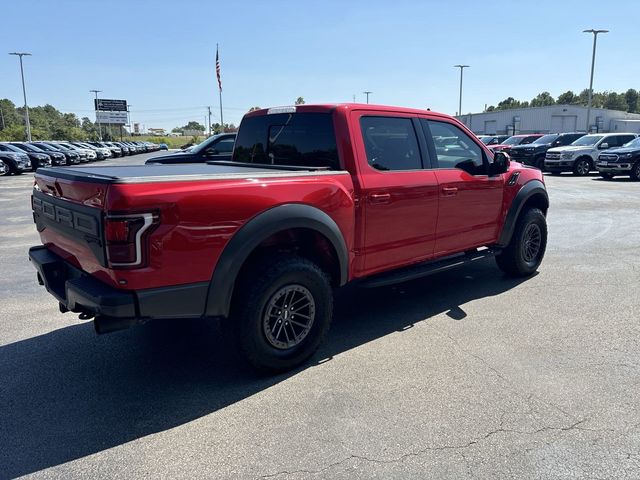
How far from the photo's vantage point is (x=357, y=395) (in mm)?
3322

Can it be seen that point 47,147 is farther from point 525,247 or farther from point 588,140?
point 525,247

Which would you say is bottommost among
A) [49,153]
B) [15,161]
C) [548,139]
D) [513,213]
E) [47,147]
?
[513,213]

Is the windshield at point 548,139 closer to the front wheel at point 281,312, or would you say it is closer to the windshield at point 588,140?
the windshield at point 588,140

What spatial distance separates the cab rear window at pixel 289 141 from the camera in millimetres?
4117

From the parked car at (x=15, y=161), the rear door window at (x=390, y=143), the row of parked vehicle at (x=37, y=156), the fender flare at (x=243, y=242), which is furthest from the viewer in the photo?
the row of parked vehicle at (x=37, y=156)

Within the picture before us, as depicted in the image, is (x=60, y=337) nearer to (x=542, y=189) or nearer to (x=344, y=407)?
(x=344, y=407)

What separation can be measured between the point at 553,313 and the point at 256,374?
3.06 m

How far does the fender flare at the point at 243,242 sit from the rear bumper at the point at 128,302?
0.26ft

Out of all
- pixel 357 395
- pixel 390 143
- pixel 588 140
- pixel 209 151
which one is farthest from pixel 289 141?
pixel 588 140

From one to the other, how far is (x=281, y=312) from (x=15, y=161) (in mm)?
25423

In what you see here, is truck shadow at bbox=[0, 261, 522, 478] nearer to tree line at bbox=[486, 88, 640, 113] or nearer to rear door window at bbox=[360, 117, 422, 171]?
rear door window at bbox=[360, 117, 422, 171]

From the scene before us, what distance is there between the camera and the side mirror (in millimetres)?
5266

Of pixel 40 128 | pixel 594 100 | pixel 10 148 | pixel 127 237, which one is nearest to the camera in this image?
pixel 127 237

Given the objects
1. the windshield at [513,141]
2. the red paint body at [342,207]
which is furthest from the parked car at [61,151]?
the red paint body at [342,207]
